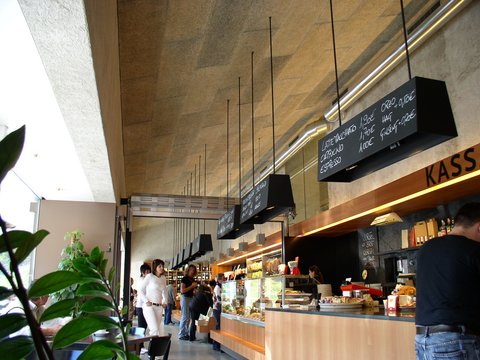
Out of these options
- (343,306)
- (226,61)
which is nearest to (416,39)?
(226,61)

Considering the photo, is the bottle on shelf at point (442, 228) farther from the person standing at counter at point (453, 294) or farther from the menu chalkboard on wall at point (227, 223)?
the person standing at counter at point (453, 294)

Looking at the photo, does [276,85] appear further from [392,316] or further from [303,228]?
[392,316]

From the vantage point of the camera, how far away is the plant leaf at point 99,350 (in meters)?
0.70

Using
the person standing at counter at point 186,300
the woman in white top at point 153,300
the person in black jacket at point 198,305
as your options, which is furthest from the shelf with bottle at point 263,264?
the woman in white top at point 153,300

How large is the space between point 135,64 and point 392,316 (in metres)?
3.50

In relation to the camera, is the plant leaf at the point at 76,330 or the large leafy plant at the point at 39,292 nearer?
the large leafy plant at the point at 39,292

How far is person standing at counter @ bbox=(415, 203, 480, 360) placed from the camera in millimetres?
2439

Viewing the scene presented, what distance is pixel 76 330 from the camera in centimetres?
69

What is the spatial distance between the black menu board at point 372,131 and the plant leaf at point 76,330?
282 centimetres

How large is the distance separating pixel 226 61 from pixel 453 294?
398 centimetres

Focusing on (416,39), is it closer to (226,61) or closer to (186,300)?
(226,61)

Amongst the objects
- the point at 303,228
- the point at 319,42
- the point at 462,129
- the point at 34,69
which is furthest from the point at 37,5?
the point at 303,228

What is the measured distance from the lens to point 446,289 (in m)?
2.50

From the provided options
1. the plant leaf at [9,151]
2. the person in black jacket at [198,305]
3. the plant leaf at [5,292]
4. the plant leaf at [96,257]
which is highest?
the plant leaf at [9,151]
